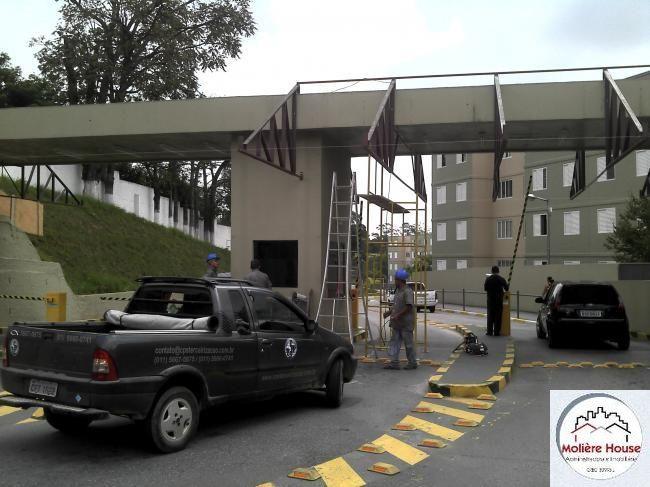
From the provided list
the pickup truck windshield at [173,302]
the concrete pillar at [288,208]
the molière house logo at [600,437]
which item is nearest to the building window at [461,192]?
the concrete pillar at [288,208]

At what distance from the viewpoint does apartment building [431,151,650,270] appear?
38.2 meters

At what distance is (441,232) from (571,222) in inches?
521

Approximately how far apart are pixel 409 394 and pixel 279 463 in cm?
370

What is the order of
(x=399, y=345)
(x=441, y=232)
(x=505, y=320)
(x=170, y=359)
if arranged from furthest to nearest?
(x=441, y=232)
(x=505, y=320)
(x=399, y=345)
(x=170, y=359)

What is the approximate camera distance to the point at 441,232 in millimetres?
53125

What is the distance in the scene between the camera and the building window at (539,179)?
4400 cm

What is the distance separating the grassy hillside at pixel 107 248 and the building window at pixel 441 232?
22.5 m

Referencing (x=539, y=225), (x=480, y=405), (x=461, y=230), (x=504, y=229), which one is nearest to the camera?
(x=480, y=405)

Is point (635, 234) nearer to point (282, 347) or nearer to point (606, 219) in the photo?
point (606, 219)

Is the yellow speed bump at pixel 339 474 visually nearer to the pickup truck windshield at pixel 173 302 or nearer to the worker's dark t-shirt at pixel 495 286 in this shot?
the pickup truck windshield at pixel 173 302

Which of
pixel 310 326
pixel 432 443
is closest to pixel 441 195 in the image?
pixel 310 326

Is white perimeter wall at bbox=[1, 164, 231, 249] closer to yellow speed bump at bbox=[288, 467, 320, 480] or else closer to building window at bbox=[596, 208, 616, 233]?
yellow speed bump at bbox=[288, 467, 320, 480]

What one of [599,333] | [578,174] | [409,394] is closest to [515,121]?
[578,174]

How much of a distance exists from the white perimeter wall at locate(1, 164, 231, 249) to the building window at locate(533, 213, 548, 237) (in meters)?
24.5
